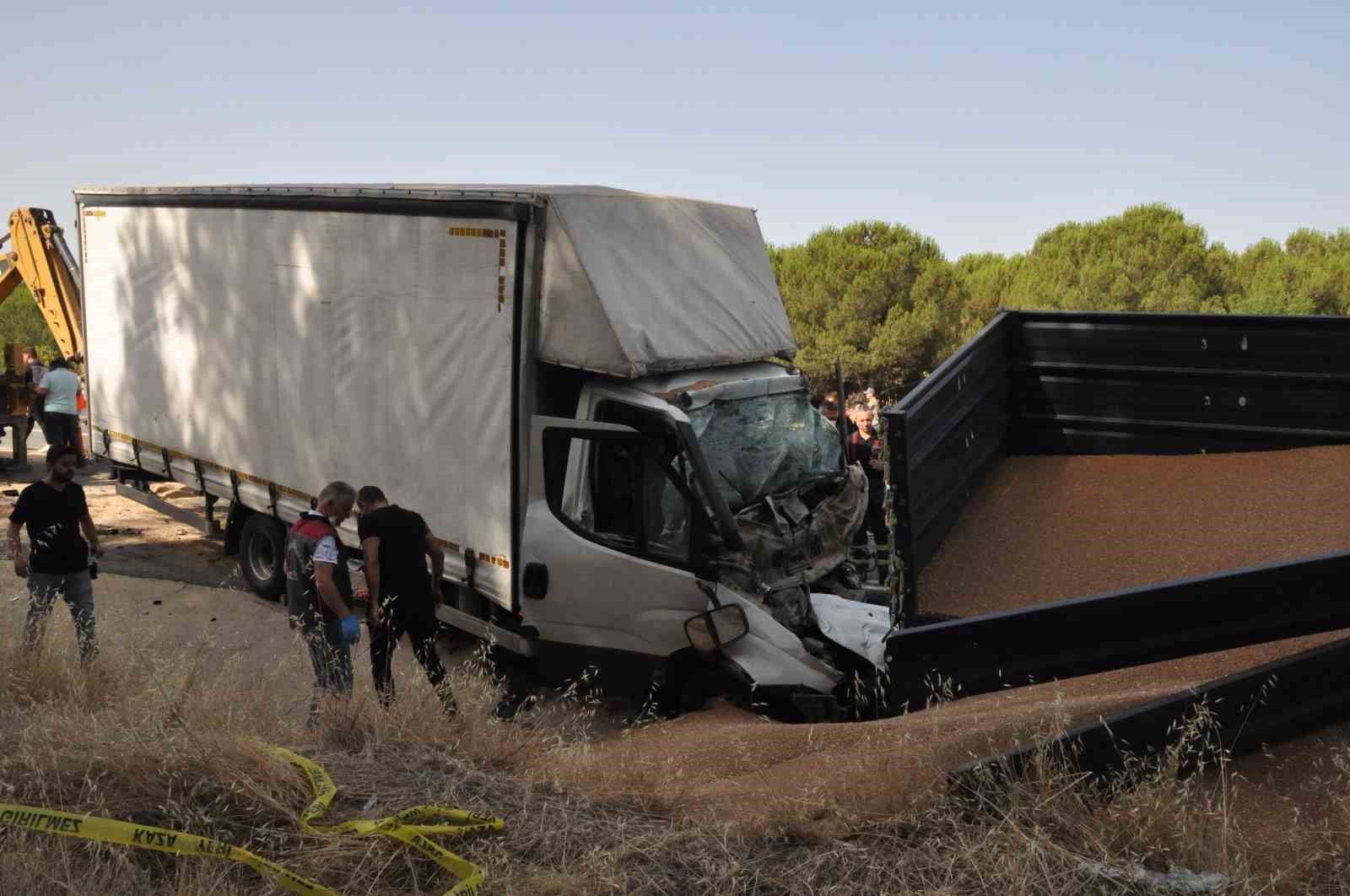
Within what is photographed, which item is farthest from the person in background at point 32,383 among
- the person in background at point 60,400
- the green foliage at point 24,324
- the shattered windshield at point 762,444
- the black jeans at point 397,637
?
the green foliage at point 24,324

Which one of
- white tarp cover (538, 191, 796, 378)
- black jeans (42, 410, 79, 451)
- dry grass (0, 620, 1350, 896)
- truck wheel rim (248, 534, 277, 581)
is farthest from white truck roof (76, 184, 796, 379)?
black jeans (42, 410, 79, 451)

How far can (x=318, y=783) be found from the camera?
4.33m

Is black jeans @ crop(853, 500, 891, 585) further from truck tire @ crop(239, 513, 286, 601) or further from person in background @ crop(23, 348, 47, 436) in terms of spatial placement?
person in background @ crop(23, 348, 47, 436)

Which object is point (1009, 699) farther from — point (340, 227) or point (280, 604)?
point (280, 604)

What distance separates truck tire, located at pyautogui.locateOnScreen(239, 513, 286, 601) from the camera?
10445mm

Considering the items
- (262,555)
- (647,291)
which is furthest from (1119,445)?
(262,555)

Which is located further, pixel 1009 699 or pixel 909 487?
pixel 909 487

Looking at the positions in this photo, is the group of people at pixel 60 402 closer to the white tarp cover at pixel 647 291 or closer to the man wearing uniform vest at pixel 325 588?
the man wearing uniform vest at pixel 325 588

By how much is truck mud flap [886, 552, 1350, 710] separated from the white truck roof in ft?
10.1

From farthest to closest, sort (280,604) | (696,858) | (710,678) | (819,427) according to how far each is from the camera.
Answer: (280,604)
(819,427)
(710,678)
(696,858)

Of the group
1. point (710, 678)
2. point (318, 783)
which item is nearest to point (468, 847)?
point (318, 783)

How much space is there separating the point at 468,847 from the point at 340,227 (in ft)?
20.2

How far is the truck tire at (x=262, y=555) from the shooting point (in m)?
10.4

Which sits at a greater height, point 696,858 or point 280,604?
point 696,858
